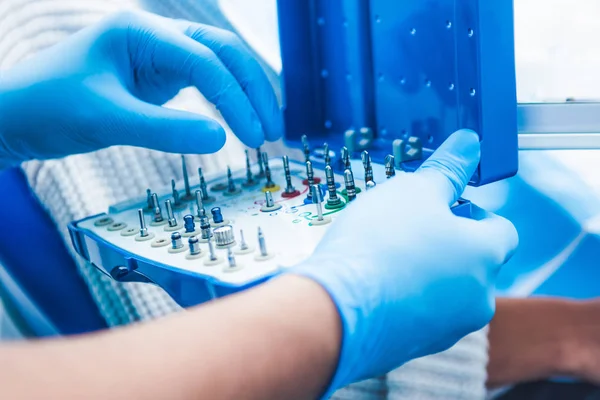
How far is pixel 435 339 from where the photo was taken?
44 cm

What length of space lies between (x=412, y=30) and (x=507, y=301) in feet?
1.02

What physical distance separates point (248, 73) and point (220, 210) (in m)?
0.19

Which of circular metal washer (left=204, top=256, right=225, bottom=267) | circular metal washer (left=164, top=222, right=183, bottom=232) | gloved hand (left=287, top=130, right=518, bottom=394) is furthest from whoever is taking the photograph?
circular metal washer (left=164, top=222, right=183, bottom=232)

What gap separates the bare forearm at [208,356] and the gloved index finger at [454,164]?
18cm

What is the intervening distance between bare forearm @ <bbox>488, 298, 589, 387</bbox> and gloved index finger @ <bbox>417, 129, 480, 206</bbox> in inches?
8.2

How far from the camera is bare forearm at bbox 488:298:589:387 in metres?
0.63

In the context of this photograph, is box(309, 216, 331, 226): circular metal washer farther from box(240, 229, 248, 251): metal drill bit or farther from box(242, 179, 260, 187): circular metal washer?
box(242, 179, 260, 187): circular metal washer

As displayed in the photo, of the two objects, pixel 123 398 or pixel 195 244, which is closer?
pixel 123 398

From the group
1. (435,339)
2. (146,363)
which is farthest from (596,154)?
(146,363)

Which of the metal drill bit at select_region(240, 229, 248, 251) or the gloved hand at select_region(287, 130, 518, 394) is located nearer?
the gloved hand at select_region(287, 130, 518, 394)

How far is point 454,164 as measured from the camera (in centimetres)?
51

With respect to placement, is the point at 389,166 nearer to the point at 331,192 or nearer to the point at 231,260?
the point at 331,192

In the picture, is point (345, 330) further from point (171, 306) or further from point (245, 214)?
point (171, 306)

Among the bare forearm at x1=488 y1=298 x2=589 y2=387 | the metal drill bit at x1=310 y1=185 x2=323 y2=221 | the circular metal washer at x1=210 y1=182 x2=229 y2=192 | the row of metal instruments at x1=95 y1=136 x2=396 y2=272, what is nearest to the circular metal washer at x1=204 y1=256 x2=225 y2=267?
the row of metal instruments at x1=95 y1=136 x2=396 y2=272
